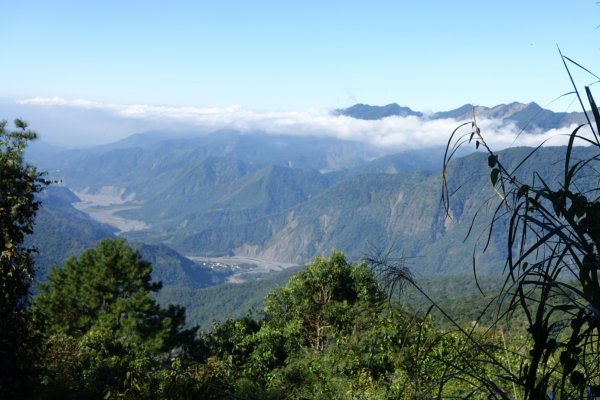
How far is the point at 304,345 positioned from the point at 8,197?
39.4 ft

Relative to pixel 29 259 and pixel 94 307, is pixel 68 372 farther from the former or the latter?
pixel 94 307

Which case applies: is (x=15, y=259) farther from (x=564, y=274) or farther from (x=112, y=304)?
(x=112, y=304)

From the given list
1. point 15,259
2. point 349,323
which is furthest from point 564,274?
point 349,323

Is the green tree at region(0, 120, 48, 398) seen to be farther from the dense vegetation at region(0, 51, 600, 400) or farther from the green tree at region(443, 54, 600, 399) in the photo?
the green tree at region(443, 54, 600, 399)

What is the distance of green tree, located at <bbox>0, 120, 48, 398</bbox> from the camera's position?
7855mm

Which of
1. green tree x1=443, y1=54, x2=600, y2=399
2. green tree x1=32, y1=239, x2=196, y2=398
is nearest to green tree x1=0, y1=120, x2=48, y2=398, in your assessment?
green tree x1=443, y1=54, x2=600, y2=399

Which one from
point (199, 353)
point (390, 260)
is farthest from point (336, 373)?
point (199, 353)

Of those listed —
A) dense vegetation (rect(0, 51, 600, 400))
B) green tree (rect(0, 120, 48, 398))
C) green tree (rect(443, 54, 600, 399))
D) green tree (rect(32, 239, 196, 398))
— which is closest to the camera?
green tree (rect(443, 54, 600, 399))

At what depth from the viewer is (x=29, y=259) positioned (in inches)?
429

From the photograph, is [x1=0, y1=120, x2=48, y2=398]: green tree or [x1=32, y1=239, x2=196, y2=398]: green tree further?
[x1=32, y1=239, x2=196, y2=398]: green tree

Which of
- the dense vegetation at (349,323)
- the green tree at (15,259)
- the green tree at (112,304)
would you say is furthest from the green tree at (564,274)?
the green tree at (112,304)

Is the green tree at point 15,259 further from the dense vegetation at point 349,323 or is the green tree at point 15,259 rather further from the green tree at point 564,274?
the green tree at point 564,274

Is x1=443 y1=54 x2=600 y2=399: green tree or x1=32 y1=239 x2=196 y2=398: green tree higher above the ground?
x1=443 y1=54 x2=600 y2=399: green tree

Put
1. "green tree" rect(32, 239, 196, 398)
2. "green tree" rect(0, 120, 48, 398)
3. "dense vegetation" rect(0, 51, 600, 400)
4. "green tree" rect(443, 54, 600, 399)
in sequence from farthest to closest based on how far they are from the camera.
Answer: "green tree" rect(32, 239, 196, 398) → "green tree" rect(0, 120, 48, 398) → "dense vegetation" rect(0, 51, 600, 400) → "green tree" rect(443, 54, 600, 399)
